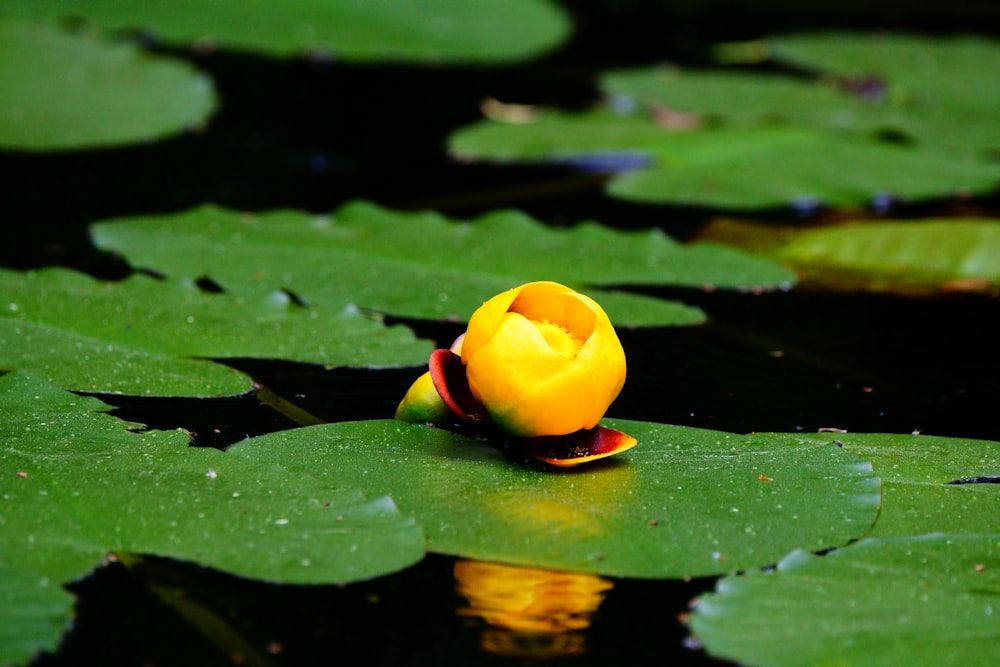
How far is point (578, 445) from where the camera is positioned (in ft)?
3.36

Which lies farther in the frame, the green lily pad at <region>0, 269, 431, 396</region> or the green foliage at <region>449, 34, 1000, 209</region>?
the green foliage at <region>449, 34, 1000, 209</region>

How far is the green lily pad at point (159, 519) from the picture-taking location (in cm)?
80

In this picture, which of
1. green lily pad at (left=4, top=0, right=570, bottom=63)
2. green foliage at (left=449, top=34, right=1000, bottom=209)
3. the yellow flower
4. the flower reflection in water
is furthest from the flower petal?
green lily pad at (left=4, top=0, right=570, bottom=63)

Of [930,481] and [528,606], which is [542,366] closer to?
[528,606]

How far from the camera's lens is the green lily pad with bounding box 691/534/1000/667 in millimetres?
758

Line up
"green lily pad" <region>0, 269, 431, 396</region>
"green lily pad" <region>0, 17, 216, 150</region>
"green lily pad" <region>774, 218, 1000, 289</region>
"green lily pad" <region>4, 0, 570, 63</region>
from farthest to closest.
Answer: "green lily pad" <region>4, 0, 570, 63</region>, "green lily pad" <region>0, 17, 216, 150</region>, "green lily pad" <region>774, 218, 1000, 289</region>, "green lily pad" <region>0, 269, 431, 396</region>

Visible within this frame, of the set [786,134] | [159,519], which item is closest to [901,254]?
[786,134]

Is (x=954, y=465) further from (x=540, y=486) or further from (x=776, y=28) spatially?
(x=776, y=28)

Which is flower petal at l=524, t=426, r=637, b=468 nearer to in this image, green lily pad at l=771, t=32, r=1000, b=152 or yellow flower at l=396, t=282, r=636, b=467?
yellow flower at l=396, t=282, r=636, b=467

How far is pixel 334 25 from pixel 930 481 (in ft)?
8.67

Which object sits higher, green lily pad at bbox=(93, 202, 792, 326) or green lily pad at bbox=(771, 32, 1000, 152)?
green lily pad at bbox=(771, 32, 1000, 152)

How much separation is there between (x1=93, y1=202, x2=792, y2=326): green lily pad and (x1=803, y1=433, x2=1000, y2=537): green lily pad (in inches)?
17.4

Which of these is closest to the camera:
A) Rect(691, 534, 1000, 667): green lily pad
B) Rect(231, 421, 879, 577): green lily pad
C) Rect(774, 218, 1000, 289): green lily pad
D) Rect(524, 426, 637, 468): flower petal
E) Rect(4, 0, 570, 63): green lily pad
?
Rect(691, 534, 1000, 667): green lily pad

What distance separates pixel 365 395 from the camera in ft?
4.10
